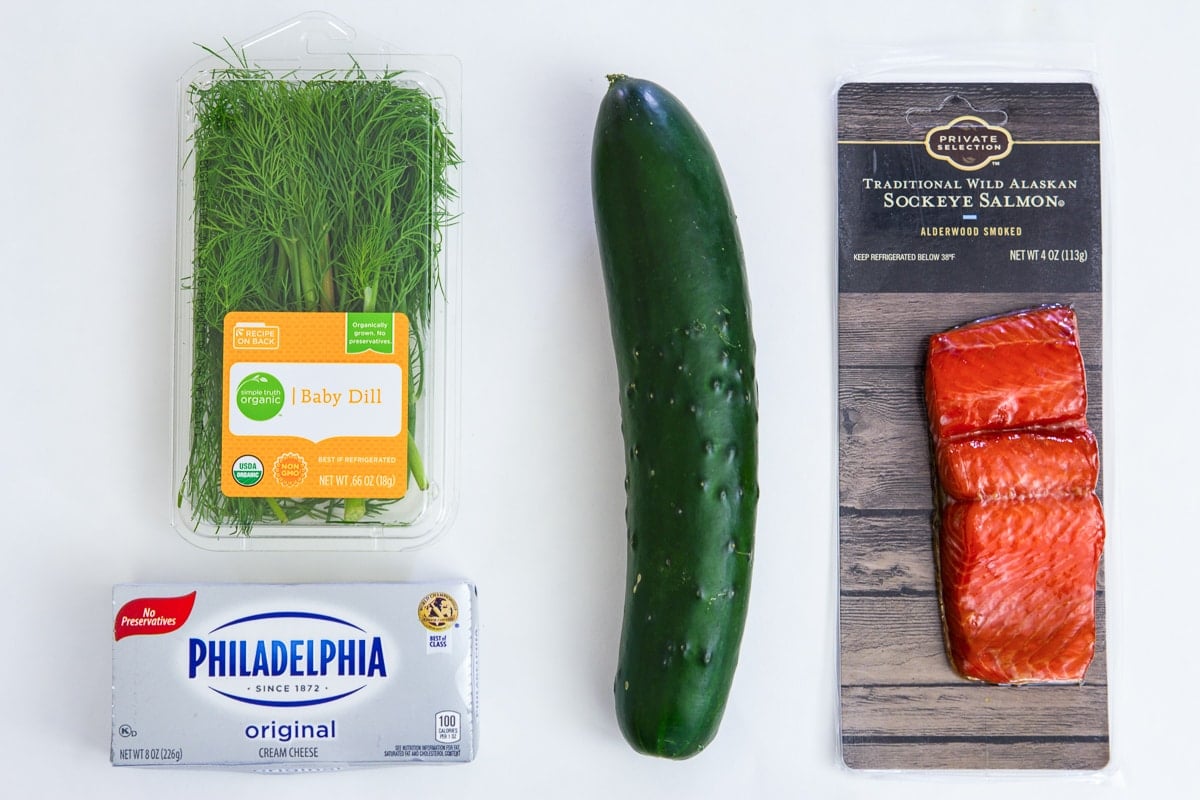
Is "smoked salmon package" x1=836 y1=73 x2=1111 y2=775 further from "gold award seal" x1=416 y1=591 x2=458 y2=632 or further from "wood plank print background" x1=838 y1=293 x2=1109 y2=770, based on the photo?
"gold award seal" x1=416 y1=591 x2=458 y2=632

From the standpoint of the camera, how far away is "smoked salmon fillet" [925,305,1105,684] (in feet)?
2.98

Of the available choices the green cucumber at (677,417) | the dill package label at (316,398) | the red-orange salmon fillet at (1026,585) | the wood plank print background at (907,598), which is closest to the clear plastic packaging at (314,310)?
the dill package label at (316,398)

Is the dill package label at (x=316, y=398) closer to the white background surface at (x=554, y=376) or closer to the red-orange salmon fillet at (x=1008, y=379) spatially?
the white background surface at (x=554, y=376)

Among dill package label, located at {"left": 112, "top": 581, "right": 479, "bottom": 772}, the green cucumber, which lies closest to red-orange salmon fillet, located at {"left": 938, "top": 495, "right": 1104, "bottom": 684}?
the green cucumber

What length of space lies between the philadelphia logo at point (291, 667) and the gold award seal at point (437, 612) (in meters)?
0.05

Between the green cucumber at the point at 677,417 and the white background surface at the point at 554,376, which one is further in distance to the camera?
the white background surface at the point at 554,376

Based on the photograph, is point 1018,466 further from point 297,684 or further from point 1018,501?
point 297,684

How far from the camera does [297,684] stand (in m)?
0.90

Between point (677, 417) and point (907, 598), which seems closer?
point (677, 417)

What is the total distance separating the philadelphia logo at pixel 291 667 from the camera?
0.90 meters

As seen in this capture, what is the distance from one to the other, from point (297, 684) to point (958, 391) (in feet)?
2.33

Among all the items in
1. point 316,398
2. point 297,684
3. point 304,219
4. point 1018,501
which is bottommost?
point 297,684

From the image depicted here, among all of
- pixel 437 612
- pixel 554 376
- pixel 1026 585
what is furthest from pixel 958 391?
pixel 437 612

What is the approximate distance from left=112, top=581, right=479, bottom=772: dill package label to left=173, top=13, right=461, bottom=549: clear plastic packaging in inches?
3.1
